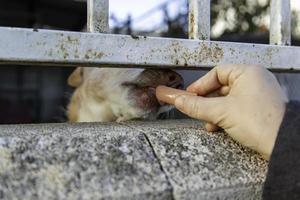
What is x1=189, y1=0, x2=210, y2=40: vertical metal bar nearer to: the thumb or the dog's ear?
the thumb

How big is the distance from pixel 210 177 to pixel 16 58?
56 centimetres

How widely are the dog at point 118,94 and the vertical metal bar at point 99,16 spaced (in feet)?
1.16

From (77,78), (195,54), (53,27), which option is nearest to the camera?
(195,54)

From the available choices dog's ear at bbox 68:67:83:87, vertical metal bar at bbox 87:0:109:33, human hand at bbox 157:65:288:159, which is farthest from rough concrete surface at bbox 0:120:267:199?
dog's ear at bbox 68:67:83:87

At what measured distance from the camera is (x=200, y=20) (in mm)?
1500

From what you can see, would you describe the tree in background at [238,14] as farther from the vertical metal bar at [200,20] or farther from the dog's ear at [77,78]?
the vertical metal bar at [200,20]

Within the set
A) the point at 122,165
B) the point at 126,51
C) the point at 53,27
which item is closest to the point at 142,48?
the point at 126,51

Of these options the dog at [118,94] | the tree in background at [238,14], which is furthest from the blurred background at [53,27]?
the dog at [118,94]

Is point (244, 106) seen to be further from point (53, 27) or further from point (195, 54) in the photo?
point (53, 27)

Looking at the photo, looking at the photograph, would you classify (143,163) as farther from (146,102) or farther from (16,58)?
(146,102)

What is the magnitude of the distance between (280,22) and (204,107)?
22.3 inches

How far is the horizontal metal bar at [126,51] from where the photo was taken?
4.04 ft

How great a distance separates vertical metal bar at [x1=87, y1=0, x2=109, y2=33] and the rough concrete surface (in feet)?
0.96

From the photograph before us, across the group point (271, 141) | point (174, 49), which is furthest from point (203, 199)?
point (174, 49)
